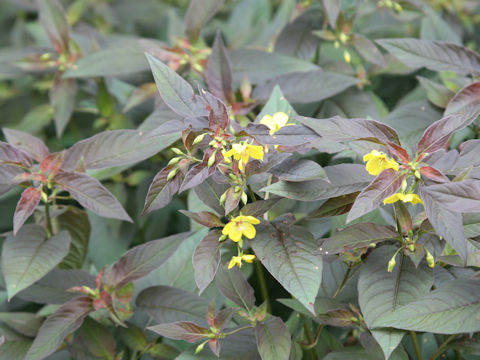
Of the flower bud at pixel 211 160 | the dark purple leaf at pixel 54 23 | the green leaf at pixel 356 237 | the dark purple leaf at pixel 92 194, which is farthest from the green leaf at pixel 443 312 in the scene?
the dark purple leaf at pixel 54 23

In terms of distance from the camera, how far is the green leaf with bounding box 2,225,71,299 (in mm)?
995

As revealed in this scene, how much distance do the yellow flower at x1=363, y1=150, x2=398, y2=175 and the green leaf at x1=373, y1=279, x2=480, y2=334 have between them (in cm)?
20

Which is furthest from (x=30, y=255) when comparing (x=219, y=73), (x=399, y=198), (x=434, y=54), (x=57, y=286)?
(x=434, y=54)

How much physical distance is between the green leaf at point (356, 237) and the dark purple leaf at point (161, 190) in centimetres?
24

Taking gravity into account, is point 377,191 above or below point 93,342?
above

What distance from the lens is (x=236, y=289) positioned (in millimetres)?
973

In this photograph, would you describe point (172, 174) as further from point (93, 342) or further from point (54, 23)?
point (54, 23)

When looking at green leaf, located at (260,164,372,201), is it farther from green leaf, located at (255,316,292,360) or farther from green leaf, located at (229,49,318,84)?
green leaf, located at (229,49,318,84)

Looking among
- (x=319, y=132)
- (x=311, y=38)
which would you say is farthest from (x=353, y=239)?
(x=311, y=38)

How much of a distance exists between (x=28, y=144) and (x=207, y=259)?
485mm

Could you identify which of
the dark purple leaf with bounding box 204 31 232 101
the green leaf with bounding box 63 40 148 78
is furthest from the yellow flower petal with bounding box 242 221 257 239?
the green leaf with bounding box 63 40 148 78

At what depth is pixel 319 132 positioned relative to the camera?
85cm

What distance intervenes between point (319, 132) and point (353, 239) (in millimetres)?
171

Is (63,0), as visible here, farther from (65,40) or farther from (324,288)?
(324,288)
